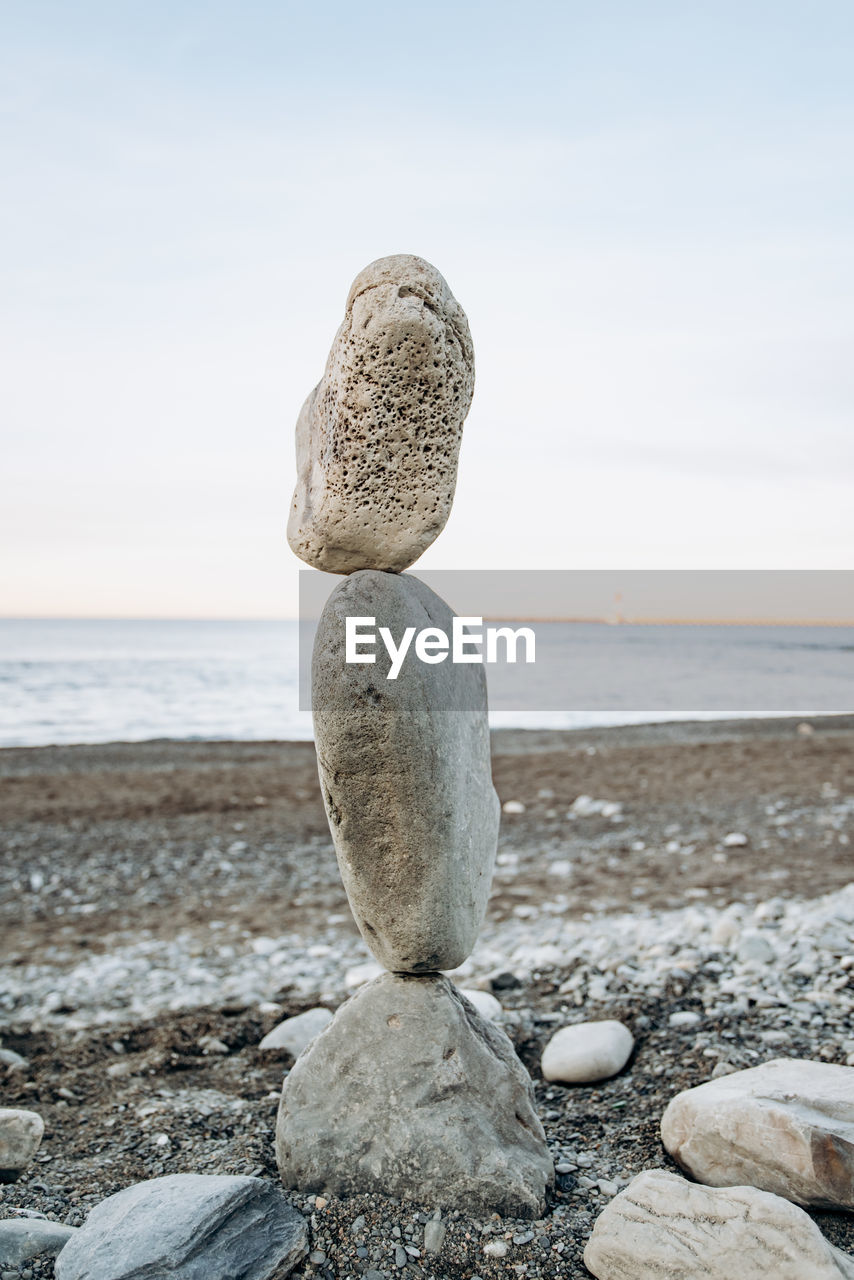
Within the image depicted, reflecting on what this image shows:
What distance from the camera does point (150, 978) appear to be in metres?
5.86

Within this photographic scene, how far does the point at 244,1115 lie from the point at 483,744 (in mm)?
1832

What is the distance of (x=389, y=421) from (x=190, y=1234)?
102 inches

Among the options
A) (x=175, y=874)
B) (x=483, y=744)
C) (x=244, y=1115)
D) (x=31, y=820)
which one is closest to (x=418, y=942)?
(x=483, y=744)

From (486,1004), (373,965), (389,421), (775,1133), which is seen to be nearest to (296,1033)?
(486,1004)

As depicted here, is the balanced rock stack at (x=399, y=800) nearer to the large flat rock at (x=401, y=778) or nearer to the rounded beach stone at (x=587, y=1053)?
the large flat rock at (x=401, y=778)

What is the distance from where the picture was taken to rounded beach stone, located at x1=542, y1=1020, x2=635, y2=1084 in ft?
13.9

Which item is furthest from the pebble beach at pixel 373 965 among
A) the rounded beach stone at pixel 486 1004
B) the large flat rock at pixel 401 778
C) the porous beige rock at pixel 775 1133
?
the large flat rock at pixel 401 778

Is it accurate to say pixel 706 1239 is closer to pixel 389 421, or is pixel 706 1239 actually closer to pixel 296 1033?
pixel 296 1033

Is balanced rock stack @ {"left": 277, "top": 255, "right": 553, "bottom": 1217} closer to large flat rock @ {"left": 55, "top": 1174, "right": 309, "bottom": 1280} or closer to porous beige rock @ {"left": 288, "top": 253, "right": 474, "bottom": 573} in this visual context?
porous beige rock @ {"left": 288, "top": 253, "right": 474, "bottom": 573}

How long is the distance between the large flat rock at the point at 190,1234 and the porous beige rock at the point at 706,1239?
949 mm

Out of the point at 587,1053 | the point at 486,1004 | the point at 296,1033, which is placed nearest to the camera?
the point at 587,1053

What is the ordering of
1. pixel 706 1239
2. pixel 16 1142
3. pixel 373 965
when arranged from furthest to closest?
pixel 373 965
pixel 16 1142
pixel 706 1239

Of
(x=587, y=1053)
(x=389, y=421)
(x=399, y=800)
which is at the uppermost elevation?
(x=389, y=421)

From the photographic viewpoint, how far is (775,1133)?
10.3 ft
